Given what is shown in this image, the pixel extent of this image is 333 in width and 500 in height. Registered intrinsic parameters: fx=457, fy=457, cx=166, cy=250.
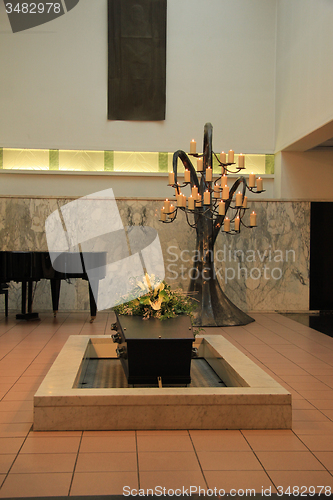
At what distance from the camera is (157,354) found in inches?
130

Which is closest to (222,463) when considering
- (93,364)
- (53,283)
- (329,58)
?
(93,364)

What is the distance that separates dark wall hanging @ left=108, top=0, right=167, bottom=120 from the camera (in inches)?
321

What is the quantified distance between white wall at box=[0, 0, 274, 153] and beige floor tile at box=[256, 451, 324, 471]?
256 inches

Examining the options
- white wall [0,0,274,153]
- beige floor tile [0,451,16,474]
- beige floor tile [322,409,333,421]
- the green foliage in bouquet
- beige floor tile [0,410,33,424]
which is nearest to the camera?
beige floor tile [0,451,16,474]

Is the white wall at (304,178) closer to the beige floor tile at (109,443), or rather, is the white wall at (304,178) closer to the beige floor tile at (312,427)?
the beige floor tile at (312,427)

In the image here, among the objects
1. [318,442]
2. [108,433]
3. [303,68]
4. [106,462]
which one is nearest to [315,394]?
[318,442]

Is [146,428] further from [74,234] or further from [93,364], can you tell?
[74,234]

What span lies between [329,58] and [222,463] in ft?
18.0

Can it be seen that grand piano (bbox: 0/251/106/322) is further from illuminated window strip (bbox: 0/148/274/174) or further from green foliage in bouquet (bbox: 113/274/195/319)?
green foliage in bouquet (bbox: 113/274/195/319)

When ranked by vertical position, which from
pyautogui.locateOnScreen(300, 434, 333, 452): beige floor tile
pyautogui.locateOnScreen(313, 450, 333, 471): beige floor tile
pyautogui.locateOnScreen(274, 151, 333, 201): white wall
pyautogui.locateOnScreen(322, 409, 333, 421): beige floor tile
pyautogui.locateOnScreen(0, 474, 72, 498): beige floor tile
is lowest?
pyautogui.locateOnScreen(322, 409, 333, 421): beige floor tile

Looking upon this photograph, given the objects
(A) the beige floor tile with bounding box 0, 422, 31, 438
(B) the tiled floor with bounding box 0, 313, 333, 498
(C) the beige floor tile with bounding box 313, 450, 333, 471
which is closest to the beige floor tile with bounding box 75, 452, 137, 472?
(B) the tiled floor with bounding box 0, 313, 333, 498

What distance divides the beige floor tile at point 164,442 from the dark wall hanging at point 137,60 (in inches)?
257

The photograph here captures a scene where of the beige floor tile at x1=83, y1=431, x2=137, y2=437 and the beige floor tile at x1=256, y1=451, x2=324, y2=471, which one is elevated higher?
the beige floor tile at x1=256, y1=451, x2=324, y2=471

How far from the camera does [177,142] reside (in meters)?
8.34
